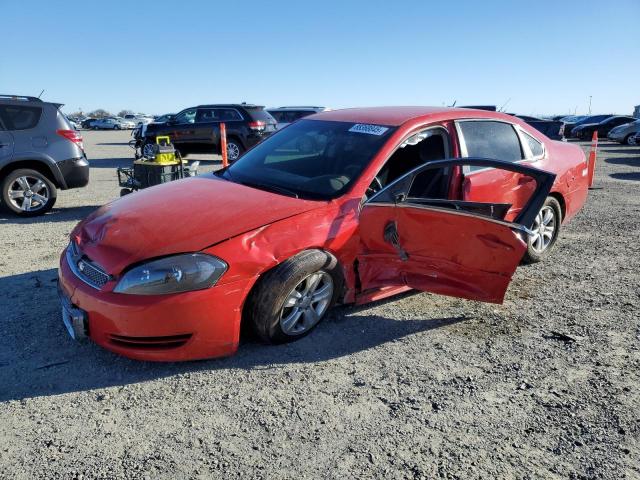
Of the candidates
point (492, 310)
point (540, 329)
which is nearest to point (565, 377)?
point (540, 329)

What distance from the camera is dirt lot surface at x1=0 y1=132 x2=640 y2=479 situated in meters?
2.32

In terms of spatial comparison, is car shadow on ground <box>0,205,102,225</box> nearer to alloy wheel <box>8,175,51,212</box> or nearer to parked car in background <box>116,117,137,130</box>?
alloy wheel <box>8,175,51,212</box>

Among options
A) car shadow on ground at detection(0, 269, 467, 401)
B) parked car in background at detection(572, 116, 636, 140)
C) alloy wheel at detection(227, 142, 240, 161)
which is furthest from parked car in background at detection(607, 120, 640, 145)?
car shadow on ground at detection(0, 269, 467, 401)

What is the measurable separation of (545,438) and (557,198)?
335 centimetres

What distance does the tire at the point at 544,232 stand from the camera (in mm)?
4938

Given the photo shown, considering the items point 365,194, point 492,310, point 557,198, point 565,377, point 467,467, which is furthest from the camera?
point 557,198

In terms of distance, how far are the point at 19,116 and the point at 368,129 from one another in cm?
576

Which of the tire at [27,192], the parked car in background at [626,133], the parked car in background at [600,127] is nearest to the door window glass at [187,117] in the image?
the tire at [27,192]

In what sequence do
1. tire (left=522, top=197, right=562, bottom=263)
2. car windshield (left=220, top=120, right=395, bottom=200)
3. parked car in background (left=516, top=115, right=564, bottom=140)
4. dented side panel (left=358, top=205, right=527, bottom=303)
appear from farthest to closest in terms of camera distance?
parked car in background (left=516, top=115, right=564, bottom=140), tire (left=522, top=197, right=562, bottom=263), car windshield (left=220, top=120, right=395, bottom=200), dented side panel (left=358, top=205, right=527, bottom=303)

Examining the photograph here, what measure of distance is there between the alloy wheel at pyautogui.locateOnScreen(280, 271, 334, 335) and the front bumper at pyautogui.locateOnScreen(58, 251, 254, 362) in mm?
352

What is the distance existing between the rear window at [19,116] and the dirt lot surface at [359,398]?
3.98 meters

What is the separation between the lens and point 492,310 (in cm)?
400

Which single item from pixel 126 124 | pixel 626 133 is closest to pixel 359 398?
pixel 626 133

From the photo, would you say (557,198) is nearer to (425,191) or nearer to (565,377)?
(425,191)
